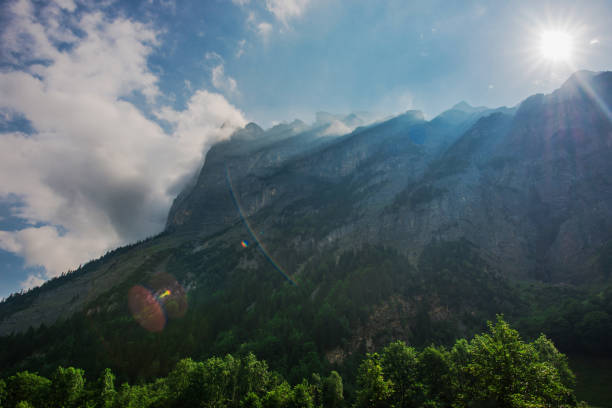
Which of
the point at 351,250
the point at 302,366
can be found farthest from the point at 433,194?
the point at 302,366

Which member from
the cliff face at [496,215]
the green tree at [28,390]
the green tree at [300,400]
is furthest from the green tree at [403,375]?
the cliff face at [496,215]

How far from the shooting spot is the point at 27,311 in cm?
16800

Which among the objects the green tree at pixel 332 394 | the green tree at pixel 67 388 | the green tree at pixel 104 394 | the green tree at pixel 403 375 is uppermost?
the green tree at pixel 67 388

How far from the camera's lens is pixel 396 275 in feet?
397

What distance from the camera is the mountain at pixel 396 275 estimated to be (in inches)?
3492

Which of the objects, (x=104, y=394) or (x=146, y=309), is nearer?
(x=104, y=394)

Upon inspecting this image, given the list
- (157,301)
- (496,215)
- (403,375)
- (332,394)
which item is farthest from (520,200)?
(157,301)

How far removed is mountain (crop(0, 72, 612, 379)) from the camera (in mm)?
88688

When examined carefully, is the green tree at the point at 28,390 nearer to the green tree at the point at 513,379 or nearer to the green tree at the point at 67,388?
the green tree at the point at 67,388

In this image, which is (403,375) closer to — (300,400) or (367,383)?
(367,383)

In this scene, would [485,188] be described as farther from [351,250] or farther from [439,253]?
[351,250]

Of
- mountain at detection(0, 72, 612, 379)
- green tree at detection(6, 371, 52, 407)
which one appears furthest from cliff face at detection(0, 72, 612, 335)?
green tree at detection(6, 371, 52, 407)

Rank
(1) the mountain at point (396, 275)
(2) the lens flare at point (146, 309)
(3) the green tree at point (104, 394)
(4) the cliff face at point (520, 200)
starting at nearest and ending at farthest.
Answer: (3) the green tree at point (104, 394) < (1) the mountain at point (396, 275) < (4) the cliff face at point (520, 200) < (2) the lens flare at point (146, 309)

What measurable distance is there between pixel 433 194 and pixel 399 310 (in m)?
88.3
